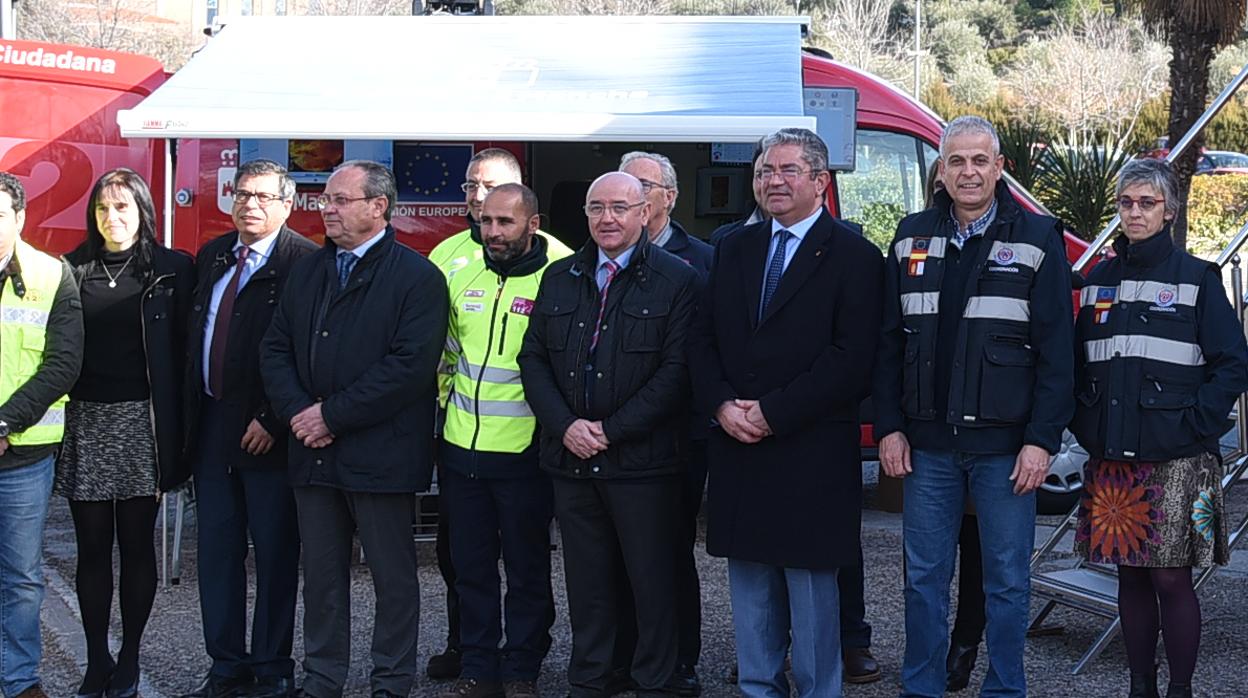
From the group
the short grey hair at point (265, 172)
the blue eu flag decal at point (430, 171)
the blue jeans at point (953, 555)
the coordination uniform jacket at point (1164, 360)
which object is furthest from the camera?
the blue eu flag decal at point (430, 171)

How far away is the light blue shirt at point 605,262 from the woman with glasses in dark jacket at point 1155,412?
1.54 meters

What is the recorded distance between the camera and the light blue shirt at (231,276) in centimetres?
496

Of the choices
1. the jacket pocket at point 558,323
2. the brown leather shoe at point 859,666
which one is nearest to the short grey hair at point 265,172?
the jacket pocket at point 558,323

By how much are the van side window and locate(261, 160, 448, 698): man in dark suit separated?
3.95 metres

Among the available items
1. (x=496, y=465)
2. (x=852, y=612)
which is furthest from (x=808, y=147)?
(x=852, y=612)

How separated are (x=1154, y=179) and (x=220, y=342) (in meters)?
3.21

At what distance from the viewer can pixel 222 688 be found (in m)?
4.98

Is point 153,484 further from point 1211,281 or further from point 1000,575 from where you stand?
point 1211,281

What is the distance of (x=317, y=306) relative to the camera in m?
4.75

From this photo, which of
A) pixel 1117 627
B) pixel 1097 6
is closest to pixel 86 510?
pixel 1117 627

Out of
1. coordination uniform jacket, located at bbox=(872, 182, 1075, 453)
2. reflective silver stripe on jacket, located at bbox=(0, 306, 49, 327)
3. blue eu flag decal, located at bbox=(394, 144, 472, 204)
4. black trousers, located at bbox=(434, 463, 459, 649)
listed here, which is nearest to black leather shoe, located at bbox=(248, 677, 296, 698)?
black trousers, located at bbox=(434, 463, 459, 649)

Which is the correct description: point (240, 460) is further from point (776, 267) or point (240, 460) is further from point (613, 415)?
point (776, 267)

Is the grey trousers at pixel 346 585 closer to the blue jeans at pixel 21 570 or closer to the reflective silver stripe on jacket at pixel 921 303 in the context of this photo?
the blue jeans at pixel 21 570

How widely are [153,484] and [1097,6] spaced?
144ft
